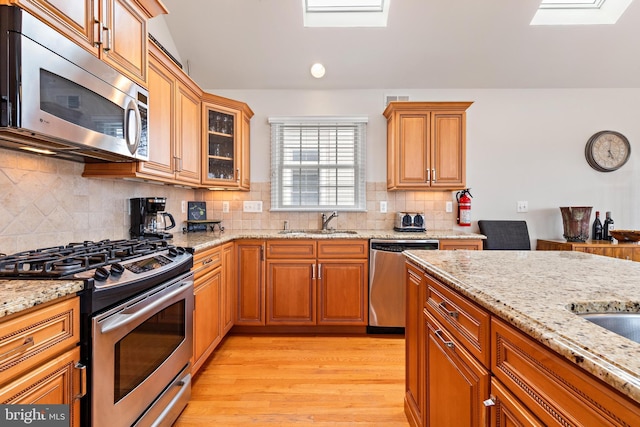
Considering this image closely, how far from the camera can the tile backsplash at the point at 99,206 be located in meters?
1.50

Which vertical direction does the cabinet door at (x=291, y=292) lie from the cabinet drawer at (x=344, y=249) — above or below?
below

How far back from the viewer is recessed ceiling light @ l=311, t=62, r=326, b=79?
10.4 feet

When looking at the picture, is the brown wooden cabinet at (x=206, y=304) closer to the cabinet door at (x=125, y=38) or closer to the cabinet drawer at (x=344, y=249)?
the cabinet drawer at (x=344, y=249)

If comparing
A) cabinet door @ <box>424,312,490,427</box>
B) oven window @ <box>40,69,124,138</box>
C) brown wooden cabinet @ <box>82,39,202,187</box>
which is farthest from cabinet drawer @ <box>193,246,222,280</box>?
cabinet door @ <box>424,312,490,427</box>

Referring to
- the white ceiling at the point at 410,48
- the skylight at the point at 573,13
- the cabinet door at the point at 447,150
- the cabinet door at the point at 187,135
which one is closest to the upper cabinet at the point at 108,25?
the cabinet door at the point at 187,135

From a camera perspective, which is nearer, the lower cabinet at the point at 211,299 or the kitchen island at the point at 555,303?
the kitchen island at the point at 555,303

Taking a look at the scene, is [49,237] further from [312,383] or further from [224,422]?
[312,383]

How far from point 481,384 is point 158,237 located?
2130 millimetres

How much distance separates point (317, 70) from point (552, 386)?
10.5 ft

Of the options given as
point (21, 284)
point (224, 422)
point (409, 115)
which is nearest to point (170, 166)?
point (21, 284)

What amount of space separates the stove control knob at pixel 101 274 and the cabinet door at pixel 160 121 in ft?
3.09

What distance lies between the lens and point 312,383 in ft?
6.72

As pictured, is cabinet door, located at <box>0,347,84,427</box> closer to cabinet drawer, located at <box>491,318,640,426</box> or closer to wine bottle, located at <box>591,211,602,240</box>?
cabinet drawer, located at <box>491,318,640,426</box>

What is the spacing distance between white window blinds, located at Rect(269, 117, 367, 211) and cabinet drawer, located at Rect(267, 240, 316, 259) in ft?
2.26
